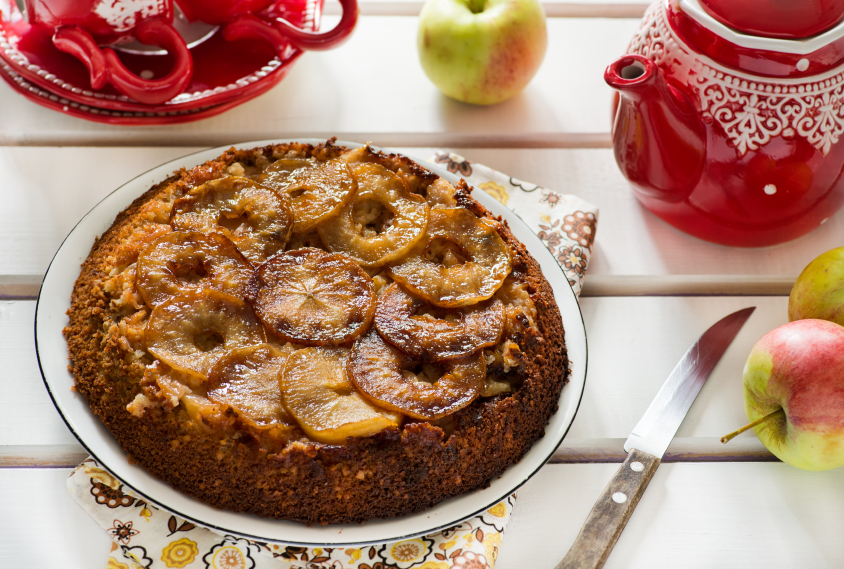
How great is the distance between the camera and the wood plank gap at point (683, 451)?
1493mm

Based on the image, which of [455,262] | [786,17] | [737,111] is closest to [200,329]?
[455,262]

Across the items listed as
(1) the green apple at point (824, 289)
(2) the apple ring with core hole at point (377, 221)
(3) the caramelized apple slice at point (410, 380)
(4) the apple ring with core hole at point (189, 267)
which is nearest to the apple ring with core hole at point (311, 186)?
(2) the apple ring with core hole at point (377, 221)

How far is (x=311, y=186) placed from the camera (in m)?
1.53

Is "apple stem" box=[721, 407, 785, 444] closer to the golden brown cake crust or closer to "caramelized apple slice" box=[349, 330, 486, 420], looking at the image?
the golden brown cake crust

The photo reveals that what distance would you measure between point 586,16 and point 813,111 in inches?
49.1

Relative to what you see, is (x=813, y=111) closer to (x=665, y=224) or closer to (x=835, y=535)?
(x=665, y=224)

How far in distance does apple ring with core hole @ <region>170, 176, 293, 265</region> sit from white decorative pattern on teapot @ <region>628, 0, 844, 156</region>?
924 mm

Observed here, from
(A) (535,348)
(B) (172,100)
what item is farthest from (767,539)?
(B) (172,100)

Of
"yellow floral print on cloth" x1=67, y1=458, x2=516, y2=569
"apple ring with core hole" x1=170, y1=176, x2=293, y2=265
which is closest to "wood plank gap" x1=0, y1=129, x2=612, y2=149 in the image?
"apple ring with core hole" x1=170, y1=176, x2=293, y2=265

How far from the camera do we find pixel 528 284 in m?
1.48

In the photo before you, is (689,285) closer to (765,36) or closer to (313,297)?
(765,36)

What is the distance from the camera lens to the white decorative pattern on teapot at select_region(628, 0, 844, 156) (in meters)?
1.51

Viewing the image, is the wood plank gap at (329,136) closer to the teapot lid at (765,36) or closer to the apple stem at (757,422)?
the teapot lid at (765,36)

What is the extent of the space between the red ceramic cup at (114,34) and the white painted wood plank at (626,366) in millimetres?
581
